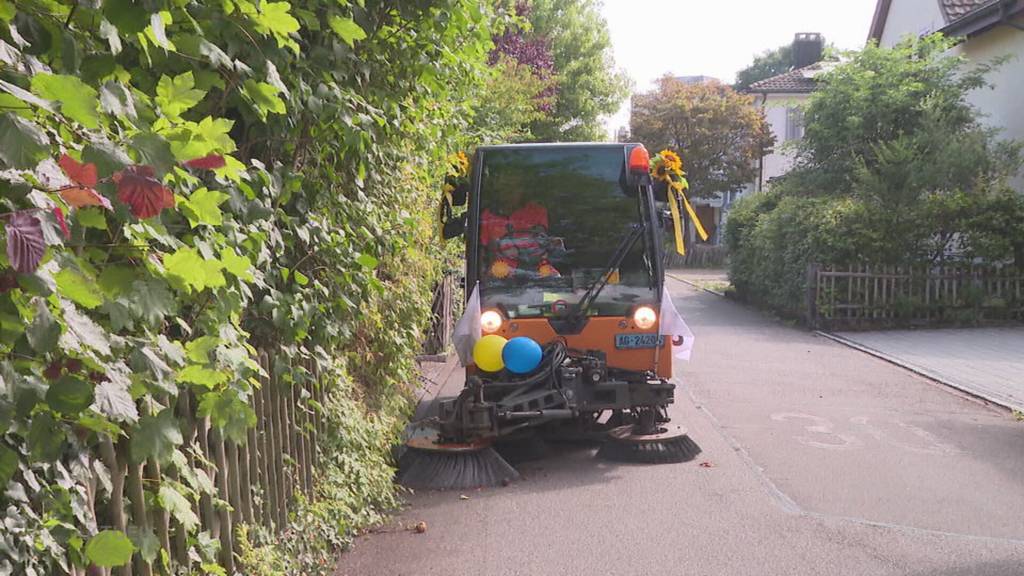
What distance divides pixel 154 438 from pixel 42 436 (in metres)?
0.48

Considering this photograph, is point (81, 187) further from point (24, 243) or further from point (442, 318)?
point (442, 318)

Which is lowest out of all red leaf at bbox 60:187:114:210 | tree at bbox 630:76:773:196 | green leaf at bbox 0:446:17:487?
green leaf at bbox 0:446:17:487

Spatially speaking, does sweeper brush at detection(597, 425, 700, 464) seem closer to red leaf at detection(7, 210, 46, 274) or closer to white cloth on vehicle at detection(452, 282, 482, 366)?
white cloth on vehicle at detection(452, 282, 482, 366)

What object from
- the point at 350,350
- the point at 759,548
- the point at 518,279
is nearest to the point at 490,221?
the point at 518,279

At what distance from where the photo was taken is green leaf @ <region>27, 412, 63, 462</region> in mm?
2029

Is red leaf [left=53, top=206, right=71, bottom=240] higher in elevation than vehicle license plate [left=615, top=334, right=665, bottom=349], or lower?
higher

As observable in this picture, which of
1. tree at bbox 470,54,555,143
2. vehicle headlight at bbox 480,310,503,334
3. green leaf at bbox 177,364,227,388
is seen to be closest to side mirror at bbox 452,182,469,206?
vehicle headlight at bbox 480,310,503,334

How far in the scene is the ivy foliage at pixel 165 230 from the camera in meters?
1.88

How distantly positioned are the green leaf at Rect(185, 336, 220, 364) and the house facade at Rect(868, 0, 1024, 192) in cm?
2104

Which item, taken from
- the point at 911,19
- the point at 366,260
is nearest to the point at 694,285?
the point at 911,19

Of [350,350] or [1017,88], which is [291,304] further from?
[1017,88]

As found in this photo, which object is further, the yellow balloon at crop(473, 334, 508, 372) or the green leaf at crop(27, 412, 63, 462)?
the yellow balloon at crop(473, 334, 508, 372)

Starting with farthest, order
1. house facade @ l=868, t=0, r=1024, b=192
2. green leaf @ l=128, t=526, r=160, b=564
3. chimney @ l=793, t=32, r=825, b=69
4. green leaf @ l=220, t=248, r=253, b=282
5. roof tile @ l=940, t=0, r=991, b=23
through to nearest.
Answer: chimney @ l=793, t=32, r=825, b=69, roof tile @ l=940, t=0, r=991, b=23, house facade @ l=868, t=0, r=1024, b=192, green leaf @ l=128, t=526, r=160, b=564, green leaf @ l=220, t=248, r=253, b=282

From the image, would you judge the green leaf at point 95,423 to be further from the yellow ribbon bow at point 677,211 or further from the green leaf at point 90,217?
the yellow ribbon bow at point 677,211
